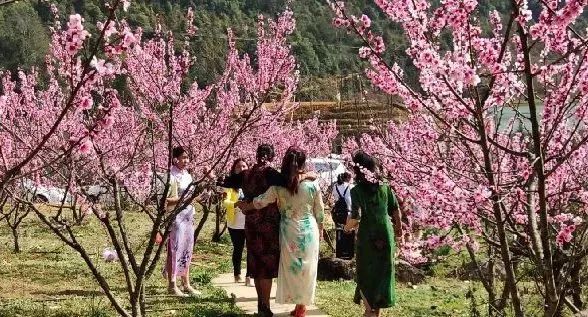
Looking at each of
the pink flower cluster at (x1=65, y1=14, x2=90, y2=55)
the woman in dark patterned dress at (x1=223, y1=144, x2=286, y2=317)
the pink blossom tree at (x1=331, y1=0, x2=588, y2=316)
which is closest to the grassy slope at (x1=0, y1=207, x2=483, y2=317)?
the woman in dark patterned dress at (x1=223, y1=144, x2=286, y2=317)

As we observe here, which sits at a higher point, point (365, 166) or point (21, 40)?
point (21, 40)

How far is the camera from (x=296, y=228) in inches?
224

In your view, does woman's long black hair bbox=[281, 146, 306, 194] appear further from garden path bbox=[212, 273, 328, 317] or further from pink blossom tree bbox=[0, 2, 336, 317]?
garden path bbox=[212, 273, 328, 317]

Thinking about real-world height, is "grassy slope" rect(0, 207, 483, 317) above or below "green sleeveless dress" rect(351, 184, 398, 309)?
below

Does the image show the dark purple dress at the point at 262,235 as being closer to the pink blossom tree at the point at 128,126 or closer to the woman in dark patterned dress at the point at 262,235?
the woman in dark patterned dress at the point at 262,235

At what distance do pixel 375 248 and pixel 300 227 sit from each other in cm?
68

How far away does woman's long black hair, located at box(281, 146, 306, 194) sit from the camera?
5531 millimetres

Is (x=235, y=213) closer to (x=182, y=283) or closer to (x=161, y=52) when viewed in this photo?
(x=182, y=283)

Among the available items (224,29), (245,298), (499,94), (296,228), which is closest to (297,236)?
(296,228)

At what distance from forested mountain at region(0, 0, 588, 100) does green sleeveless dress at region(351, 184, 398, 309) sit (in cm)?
3289

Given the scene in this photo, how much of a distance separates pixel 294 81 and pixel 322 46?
78767mm

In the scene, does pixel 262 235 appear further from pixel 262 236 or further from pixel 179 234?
pixel 179 234

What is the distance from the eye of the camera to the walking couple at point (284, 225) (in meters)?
5.68

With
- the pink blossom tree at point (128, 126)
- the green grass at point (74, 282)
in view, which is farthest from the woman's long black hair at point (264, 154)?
the green grass at point (74, 282)
